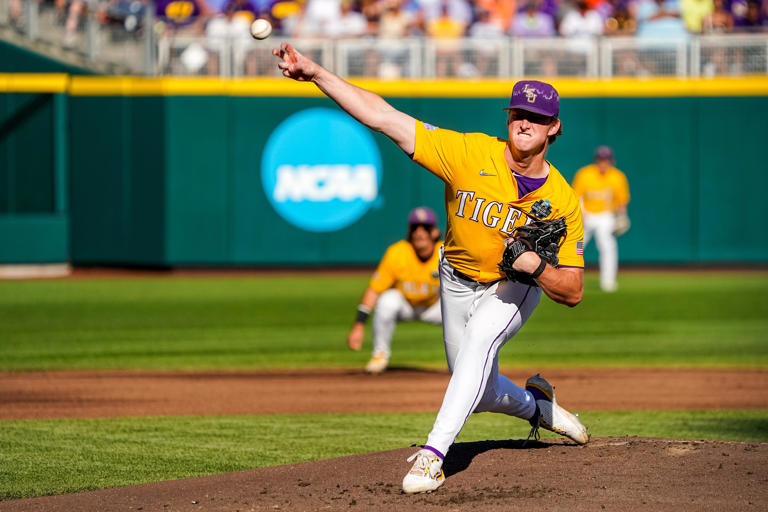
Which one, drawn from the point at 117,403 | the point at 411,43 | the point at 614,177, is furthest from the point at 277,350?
the point at 411,43

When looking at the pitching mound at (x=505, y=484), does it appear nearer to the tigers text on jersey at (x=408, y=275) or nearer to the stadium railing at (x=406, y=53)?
the tigers text on jersey at (x=408, y=275)

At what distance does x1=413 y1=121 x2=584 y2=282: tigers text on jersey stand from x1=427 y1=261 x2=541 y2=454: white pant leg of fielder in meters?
0.20

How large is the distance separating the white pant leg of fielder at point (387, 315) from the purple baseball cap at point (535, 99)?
16.4ft

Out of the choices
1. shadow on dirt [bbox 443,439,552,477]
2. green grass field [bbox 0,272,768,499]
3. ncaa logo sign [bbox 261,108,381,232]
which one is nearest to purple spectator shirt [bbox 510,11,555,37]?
ncaa logo sign [bbox 261,108,381,232]

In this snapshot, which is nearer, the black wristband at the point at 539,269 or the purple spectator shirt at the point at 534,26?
the black wristband at the point at 539,269

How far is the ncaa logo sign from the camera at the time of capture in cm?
2023

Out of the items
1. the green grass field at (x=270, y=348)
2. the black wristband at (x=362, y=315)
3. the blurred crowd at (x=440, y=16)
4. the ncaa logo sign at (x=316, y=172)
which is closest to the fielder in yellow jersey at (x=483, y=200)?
the green grass field at (x=270, y=348)

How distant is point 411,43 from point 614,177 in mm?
4188

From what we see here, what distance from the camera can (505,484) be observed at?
207 inches

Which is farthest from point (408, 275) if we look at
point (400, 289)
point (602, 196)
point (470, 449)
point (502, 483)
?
point (602, 196)

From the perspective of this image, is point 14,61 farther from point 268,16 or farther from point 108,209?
point 268,16

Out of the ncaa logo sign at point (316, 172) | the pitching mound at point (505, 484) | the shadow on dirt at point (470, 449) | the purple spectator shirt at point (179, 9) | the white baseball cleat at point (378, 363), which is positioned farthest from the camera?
the ncaa logo sign at point (316, 172)

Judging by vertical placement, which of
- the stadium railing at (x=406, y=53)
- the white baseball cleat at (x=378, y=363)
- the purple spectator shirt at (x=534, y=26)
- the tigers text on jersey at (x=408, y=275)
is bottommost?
the white baseball cleat at (x=378, y=363)

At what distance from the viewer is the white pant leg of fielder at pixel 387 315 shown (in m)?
10.1
